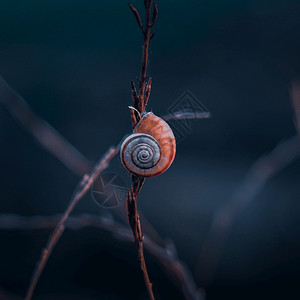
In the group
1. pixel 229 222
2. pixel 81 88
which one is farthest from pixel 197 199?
pixel 81 88

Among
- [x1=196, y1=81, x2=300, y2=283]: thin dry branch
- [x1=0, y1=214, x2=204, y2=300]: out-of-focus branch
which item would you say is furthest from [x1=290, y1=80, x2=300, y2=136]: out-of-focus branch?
[x1=0, y1=214, x2=204, y2=300]: out-of-focus branch

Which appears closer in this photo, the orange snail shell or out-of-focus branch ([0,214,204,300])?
the orange snail shell

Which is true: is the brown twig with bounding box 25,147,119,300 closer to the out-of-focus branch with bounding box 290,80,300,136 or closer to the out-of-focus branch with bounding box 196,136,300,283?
the out-of-focus branch with bounding box 196,136,300,283

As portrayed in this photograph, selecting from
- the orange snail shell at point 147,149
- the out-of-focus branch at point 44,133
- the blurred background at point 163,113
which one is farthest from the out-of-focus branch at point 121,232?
the orange snail shell at point 147,149

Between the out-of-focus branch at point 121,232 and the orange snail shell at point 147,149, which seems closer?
the orange snail shell at point 147,149

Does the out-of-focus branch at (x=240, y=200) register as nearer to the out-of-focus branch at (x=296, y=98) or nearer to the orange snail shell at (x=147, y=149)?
the out-of-focus branch at (x=296, y=98)

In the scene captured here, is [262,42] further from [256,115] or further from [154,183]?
[154,183]
